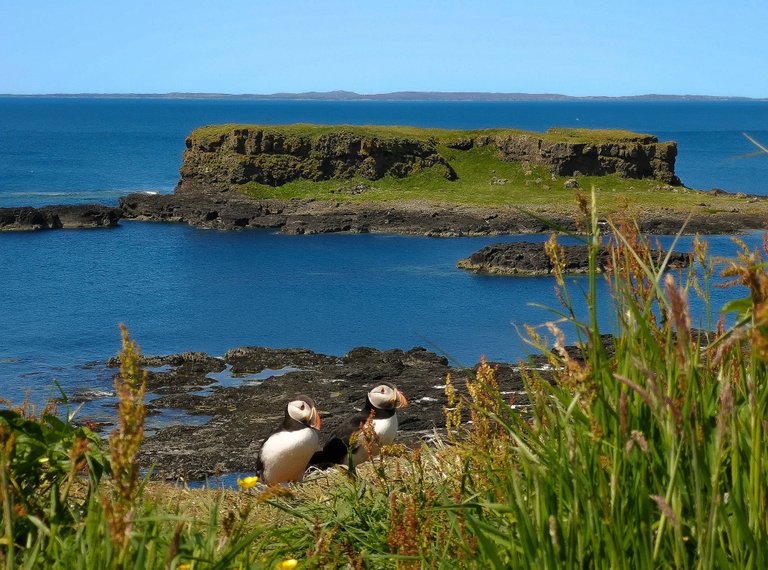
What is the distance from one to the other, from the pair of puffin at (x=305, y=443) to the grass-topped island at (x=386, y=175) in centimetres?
4835

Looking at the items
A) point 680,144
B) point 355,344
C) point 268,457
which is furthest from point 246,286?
point 680,144

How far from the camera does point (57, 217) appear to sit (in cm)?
5891

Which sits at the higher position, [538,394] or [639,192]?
[538,394]

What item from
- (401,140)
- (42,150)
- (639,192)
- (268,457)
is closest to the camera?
(268,457)

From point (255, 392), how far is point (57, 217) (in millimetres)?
38716

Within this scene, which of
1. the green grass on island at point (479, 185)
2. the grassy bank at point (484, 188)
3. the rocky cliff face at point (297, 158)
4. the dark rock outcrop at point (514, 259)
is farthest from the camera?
the rocky cliff face at point (297, 158)

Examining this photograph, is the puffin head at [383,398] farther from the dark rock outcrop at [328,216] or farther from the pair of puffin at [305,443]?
the dark rock outcrop at [328,216]

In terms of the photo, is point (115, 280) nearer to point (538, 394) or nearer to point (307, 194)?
point (307, 194)

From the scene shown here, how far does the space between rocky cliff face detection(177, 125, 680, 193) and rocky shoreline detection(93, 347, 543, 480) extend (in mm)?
36564

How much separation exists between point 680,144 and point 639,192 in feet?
309

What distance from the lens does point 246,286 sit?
42.5 m

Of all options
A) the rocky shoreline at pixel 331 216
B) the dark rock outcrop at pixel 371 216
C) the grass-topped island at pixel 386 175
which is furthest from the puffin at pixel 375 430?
the grass-topped island at pixel 386 175

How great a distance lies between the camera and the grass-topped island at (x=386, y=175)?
58.3 m

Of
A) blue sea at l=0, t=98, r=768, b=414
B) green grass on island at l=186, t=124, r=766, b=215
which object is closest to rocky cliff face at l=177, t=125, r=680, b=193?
green grass on island at l=186, t=124, r=766, b=215
